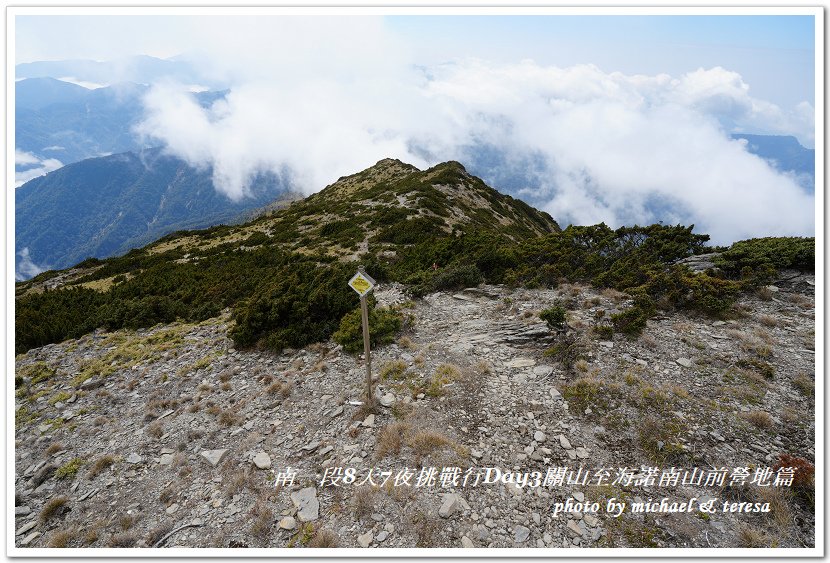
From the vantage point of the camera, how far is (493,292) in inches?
562

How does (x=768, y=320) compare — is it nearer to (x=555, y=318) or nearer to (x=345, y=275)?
(x=555, y=318)

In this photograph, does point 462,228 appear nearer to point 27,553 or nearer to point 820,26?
point 820,26

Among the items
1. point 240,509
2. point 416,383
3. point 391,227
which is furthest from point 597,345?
point 391,227

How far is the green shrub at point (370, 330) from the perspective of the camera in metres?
10.6

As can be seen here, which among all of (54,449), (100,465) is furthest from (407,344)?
(54,449)

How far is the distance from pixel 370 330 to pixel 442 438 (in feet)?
16.0

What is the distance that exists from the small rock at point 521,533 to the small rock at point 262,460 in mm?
4511

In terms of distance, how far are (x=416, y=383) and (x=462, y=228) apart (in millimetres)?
26312

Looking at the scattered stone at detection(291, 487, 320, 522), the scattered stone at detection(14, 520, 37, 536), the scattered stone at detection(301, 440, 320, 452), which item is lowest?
the scattered stone at detection(14, 520, 37, 536)

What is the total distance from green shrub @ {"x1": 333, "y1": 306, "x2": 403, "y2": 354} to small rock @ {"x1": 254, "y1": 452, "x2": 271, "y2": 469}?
13.0ft

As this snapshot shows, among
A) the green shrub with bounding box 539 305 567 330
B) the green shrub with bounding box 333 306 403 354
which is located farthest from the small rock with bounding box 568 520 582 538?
the green shrub with bounding box 333 306 403 354

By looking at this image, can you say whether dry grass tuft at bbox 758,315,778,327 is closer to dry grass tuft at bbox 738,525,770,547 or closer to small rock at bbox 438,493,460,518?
dry grass tuft at bbox 738,525,770,547

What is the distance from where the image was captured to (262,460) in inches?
267

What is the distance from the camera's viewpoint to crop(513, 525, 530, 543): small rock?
4.98 m
